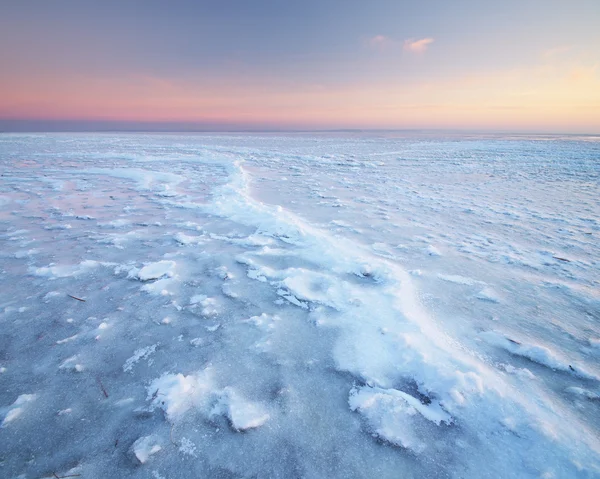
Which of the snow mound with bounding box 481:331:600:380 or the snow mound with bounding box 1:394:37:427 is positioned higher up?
the snow mound with bounding box 481:331:600:380

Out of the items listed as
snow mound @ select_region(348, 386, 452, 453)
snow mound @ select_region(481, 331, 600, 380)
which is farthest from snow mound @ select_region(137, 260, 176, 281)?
snow mound @ select_region(481, 331, 600, 380)

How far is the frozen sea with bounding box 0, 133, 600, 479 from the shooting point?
151cm

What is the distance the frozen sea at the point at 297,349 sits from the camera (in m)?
1.51

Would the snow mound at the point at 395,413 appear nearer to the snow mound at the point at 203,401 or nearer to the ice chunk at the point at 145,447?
the snow mound at the point at 203,401

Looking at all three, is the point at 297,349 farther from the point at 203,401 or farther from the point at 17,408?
the point at 17,408

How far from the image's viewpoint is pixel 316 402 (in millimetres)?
1800

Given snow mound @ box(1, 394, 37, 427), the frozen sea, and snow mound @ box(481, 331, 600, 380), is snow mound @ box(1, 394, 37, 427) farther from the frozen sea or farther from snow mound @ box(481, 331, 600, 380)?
snow mound @ box(481, 331, 600, 380)

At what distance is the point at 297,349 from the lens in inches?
87.4

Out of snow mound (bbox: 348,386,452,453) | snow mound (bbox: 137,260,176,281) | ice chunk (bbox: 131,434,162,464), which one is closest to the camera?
ice chunk (bbox: 131,434,162,464)

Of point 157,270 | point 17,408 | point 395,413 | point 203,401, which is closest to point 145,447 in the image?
point 203,401

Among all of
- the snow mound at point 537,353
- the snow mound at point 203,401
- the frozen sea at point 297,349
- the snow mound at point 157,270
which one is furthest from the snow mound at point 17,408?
the snow mound at point 537,353

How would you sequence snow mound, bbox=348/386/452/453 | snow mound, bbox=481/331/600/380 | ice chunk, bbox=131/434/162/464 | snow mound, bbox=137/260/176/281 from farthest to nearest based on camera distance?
snow mound, bbox=137/260/176/281, snow mound, bbox=481/331/600/380, snow mound, bbox=348/386/452/453, ice chunk, bbox=131/434/162/464

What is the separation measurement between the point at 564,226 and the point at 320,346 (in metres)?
5.30

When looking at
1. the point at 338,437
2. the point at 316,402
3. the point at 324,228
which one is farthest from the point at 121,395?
the point at 324,228
